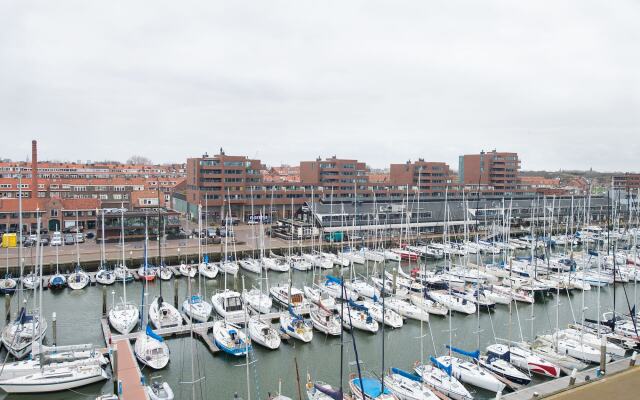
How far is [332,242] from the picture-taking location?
2062 inches

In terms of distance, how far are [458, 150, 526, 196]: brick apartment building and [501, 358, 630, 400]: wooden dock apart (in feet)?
242

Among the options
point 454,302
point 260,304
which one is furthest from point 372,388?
point 454,302

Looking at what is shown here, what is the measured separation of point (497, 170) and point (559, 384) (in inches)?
3150

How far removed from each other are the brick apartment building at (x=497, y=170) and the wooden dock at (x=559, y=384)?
242ft

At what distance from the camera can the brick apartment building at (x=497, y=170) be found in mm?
91938

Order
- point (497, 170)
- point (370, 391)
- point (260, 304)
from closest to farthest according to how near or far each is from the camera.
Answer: point (370, 391)
point (260, 304)
point (497, 170)

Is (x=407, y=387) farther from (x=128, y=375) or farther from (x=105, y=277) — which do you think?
(x=105, y=277)

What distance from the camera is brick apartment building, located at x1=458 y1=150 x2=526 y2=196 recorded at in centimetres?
9194

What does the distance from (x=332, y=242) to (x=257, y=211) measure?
61.5 feet

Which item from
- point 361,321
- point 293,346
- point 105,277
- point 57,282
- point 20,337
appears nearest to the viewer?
point 20,337

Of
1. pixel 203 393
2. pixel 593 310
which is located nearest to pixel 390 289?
pixel 593 310

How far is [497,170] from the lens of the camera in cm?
9269

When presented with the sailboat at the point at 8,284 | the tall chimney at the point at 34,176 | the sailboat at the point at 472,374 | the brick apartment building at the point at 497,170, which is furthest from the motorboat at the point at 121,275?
the brick apartment building at the point at 497,170

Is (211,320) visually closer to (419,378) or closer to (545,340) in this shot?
(419,378)
